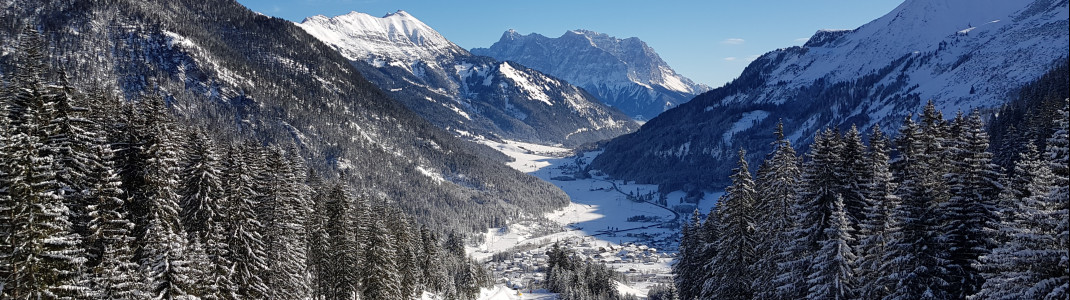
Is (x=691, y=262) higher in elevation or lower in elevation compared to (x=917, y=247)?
lower

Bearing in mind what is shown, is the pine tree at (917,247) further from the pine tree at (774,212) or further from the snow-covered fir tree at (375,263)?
the snow-covered fir tree at (375,263)

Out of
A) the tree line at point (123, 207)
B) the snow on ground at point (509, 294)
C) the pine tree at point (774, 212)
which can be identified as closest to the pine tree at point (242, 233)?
the tree line at point (123, 207)

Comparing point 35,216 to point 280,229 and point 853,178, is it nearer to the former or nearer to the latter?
A: point 280,229

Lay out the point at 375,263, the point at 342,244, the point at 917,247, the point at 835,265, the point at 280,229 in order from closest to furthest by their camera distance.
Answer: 1. the point at 917,247
2. the point at 835,265
3. the point at 280,229
4. the point at 342,244
5. the point at 375,263

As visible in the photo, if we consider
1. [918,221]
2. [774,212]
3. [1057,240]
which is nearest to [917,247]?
[918,221]

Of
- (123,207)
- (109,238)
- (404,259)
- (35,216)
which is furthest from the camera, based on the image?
(404,259)

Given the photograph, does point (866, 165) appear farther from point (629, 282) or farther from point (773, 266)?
point (629, 282)
